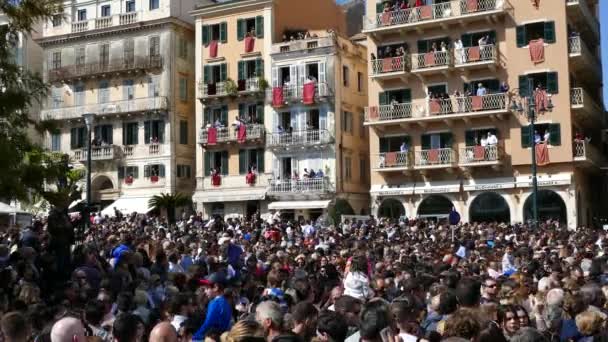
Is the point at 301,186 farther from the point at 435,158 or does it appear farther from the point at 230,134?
the point at 435,158

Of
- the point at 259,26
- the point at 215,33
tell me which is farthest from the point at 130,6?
the point at 259,26

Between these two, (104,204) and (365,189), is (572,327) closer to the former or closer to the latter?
(365,189)

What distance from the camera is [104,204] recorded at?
55.2m

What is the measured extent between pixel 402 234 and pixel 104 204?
31.2m

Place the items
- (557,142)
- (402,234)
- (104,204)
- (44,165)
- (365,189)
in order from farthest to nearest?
(104,204) → (365,189) → (557,142) → (402,234) → (44,165)

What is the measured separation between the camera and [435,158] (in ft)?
151

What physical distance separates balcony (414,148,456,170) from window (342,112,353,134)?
531 centimetres

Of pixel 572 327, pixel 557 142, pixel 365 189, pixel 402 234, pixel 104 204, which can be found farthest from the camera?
pixel 104 204

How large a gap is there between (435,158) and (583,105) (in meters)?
8.42

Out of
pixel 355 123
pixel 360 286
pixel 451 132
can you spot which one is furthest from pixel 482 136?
pixel 360 286

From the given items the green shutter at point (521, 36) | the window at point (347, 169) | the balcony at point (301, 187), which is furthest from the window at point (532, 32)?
the balcony at point (301, 187)

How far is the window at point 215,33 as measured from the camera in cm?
5288

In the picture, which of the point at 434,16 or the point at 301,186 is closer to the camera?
the point at 434,16

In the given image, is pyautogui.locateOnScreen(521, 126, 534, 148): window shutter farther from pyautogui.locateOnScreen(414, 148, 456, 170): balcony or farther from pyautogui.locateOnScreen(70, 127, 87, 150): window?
pyautogui.locateOnScreen(70, 127, 87, 150): window
